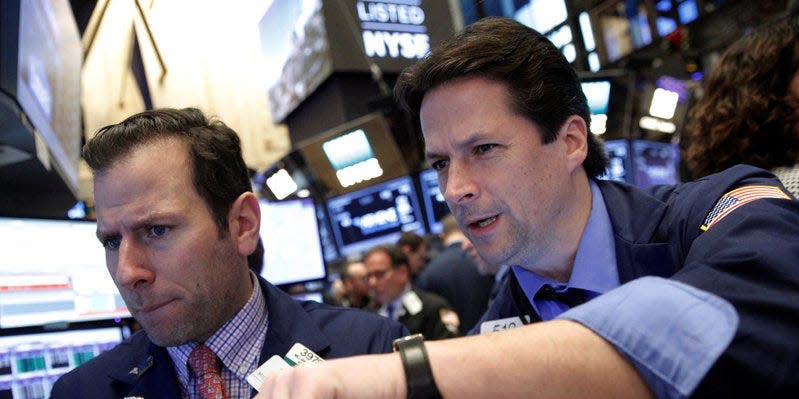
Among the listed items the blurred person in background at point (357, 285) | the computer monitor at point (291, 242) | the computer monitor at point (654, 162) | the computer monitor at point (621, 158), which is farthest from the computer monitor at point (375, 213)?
the computer monitor at point (291, 242)

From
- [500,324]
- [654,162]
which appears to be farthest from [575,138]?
[654,162]

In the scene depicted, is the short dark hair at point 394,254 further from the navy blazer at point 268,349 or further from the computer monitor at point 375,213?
the navy blazer at point 268,349

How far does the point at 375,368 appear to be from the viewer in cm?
59

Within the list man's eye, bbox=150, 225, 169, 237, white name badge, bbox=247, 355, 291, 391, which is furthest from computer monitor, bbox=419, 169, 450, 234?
→ white name badge, bbox=247, 355, 291, 391

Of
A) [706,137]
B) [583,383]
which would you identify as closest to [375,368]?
[583,383]

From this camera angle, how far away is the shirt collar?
50.1 inches

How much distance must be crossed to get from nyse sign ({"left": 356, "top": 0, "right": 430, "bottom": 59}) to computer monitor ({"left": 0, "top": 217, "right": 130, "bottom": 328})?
953 millimetres

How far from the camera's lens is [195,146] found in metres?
1.49

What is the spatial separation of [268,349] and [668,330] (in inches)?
41.9

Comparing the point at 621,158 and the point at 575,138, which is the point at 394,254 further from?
the point at 575,138

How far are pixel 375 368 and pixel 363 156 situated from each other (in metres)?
4.57

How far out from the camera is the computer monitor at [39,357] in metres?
1.48

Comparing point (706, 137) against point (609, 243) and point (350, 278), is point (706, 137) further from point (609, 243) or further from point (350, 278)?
point (350, 278)

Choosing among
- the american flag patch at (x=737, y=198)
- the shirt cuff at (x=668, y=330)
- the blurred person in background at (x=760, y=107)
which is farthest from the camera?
the blurred person in background at (x=760, y=107)
